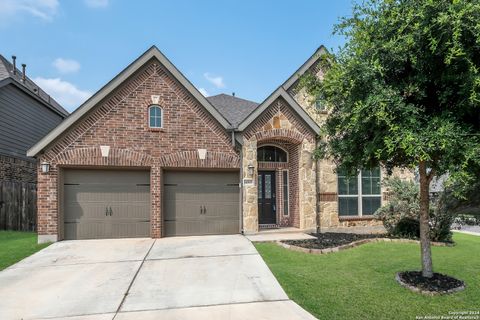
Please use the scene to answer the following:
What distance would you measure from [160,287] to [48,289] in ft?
6.73

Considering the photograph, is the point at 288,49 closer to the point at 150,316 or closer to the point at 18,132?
the point at 150,316

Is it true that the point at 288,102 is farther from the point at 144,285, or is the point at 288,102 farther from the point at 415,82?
the point at 144,285

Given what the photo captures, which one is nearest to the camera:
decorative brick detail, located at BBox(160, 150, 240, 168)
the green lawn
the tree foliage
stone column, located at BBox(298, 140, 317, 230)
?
the tree foliage

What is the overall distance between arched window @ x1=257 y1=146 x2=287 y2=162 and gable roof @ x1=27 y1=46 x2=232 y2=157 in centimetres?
215

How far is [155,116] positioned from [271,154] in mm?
4804

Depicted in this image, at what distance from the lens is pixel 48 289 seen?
17.3ft

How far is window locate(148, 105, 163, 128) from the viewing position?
995 cm

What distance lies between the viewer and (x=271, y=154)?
38.9 ft

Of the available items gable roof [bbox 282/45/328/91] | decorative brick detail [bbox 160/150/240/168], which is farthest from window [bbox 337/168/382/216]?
decorative brick detail [bbox 160/150/240/168]

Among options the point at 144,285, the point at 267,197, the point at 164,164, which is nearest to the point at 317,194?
A: the point at 267,197

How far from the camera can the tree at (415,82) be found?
388 centimetres

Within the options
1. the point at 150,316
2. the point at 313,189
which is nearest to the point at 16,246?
the point at 150,316

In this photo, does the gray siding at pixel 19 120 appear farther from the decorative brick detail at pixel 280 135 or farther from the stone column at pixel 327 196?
the stone column at pixel 327 196

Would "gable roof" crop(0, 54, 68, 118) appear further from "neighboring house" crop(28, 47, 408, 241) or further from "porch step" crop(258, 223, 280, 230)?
"porch step" crop(258, 223, 280, 230)
